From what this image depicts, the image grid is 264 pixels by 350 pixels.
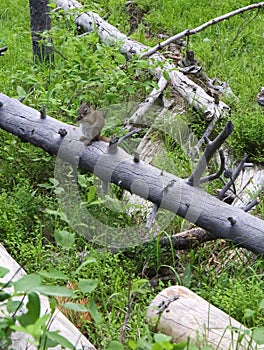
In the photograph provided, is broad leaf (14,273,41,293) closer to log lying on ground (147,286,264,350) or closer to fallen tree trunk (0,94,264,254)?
log lying on ground (147,286,264,350)

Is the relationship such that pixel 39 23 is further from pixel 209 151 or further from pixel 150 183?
pixel 209 151

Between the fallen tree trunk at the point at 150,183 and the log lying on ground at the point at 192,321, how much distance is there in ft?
1.75

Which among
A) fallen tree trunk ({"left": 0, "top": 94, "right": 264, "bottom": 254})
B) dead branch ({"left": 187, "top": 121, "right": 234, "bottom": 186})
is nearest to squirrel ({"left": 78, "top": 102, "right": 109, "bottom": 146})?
fallen tree trunk ({"left": 0, "top": 94, "right": 264, "bottom": 254})

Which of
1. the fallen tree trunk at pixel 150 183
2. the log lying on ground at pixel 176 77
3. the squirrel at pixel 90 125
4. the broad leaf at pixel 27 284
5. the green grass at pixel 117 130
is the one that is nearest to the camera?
the broad leaf at pixel 27 284

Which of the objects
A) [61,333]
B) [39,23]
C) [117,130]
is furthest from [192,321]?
[39,23]

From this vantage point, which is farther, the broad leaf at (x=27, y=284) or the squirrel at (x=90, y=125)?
the squirrel at (x=90, y=125)

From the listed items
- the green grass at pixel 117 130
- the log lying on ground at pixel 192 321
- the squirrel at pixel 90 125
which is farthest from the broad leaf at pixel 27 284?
the squirrel at pixel 90 125

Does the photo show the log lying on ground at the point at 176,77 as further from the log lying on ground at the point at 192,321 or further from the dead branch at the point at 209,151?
the log lying on ground at the point at 192,321

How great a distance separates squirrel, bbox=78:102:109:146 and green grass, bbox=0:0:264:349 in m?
0.41

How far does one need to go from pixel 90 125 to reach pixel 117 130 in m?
0.68

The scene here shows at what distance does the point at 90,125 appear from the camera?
4.23 meters

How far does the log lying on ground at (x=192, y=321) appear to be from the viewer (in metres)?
3.11

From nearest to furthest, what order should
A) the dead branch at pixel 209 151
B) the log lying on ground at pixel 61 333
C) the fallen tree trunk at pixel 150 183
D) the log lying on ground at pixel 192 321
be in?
the log lying on ground at pixel 61 333 → the log lying on ground at pixel 192 321 → the dead branch at pixel 209 151 → the fallen tree trunk at pixel 150 183

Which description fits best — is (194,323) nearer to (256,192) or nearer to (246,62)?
(256,192)
